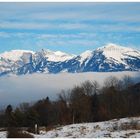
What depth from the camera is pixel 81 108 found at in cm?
6366

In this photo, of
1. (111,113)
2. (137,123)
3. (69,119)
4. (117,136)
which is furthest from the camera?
(111,113)

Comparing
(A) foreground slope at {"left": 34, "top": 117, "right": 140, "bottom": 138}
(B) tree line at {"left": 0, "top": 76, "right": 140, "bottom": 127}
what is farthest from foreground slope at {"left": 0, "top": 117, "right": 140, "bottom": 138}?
(B) tree line at {"left": 0, "top": 76, "right": 140, "bottom": 127}

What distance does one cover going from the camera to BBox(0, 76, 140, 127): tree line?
6154 centimetres

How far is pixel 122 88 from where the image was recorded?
265 ft

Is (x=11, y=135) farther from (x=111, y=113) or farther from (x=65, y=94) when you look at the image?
(x=65, y=94)

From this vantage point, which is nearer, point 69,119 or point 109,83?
point 69,119

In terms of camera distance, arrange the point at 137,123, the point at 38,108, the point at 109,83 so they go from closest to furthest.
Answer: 1. the point at 137,123
2. the point at 38,108
3. the point at 109,83

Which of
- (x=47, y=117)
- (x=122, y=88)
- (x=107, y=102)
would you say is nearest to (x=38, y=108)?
(x=47, y=117)

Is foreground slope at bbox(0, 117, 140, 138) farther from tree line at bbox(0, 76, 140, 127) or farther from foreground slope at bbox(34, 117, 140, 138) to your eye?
tree line at bbox(0, 76, 140, 127)

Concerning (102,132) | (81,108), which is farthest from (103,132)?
(81,108)

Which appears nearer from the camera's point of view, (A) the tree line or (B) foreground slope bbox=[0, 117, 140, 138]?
(B) foreground slope bbox=[0, 117, 140, 138]

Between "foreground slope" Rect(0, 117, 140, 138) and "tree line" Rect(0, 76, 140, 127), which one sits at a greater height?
"tree line" Rect(0, 76, 140, 127)

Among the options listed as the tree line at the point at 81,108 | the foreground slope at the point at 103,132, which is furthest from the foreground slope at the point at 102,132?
the tree line at the point at 81,108

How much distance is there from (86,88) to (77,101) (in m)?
8.87
